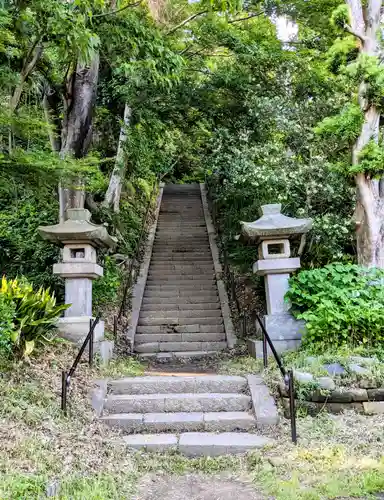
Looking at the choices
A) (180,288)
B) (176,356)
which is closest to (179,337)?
(176,356)

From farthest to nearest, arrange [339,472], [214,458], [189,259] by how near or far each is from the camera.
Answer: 1. [189,259]
2. [214,458]
3. [339,472]

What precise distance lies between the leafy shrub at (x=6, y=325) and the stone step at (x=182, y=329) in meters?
3.86

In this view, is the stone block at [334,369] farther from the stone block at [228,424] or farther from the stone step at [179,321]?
the stone step at [179,321]

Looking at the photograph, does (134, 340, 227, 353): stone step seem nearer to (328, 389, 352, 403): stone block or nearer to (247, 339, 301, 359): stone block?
(247, 339, 301, 359): stone block

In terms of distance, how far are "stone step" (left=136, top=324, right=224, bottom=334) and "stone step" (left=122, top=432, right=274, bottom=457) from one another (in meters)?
3.94

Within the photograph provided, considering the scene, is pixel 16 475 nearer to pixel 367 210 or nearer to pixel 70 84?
pixel 367 210

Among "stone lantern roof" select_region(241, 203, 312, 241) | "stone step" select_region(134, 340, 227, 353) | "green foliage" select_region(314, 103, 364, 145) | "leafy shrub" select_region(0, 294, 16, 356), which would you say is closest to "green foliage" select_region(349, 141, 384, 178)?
"green foliage" select_region(314, 103, 364, 145)

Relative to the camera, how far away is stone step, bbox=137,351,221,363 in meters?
7.27

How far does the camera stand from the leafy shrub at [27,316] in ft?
15.7

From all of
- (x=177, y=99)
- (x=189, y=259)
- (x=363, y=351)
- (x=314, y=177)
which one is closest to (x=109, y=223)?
(x=189, y=259)

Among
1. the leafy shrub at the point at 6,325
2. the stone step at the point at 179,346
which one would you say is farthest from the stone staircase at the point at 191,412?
the stone step at the point at 179,346

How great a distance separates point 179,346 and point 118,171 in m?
4.89

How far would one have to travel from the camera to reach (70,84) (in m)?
8.20

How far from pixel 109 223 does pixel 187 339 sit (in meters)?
3.78
